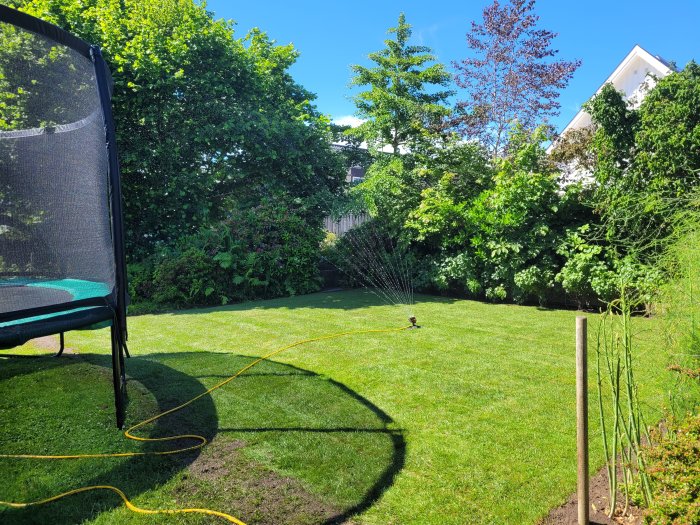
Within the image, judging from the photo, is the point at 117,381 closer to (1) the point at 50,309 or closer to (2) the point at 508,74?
(1) the point at 50,309

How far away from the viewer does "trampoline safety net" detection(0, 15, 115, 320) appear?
3.12 meters

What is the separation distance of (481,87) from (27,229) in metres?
→ 17.2

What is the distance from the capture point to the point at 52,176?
11.0 ft

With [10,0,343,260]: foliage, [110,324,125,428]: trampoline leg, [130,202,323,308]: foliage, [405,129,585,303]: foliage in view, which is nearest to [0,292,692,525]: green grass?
[110,324,125,428]: trampoline leg

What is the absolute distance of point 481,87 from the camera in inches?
692

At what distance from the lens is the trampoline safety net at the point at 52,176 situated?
10.2ft

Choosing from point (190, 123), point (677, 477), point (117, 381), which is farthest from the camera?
point (190, 123)

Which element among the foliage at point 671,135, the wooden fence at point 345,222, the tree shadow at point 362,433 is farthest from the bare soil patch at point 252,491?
the wooden fence at point 345,222

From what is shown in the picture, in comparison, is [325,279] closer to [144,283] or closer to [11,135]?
[144,283]

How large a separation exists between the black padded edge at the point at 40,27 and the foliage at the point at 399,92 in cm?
1071

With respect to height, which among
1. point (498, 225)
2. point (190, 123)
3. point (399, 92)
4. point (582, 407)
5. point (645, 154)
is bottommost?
point (582, 407)

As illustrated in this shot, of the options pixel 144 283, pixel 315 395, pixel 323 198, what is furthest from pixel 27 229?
pixel 323 198

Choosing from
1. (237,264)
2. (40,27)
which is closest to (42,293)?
(40,27)

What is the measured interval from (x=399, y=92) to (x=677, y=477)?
1385 centimetres
